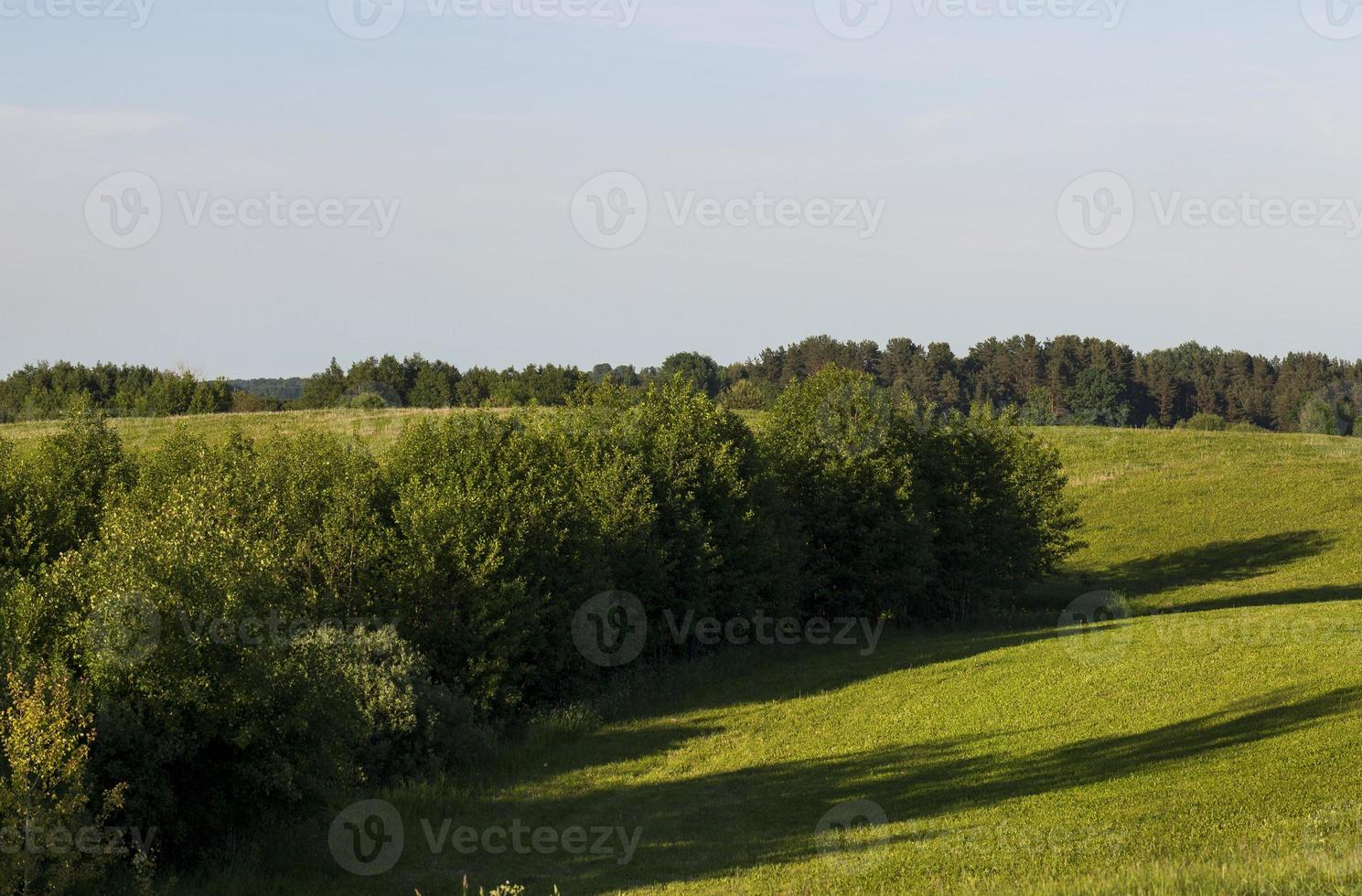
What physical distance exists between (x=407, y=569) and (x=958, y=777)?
59.3 ft

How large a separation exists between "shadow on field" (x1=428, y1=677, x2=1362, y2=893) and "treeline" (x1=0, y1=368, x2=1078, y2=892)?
478cm

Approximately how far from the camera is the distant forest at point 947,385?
454 feet

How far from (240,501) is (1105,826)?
3247cm

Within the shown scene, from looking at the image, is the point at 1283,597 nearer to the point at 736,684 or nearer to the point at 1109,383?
the point at 736,684

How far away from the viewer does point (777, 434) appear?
55406 millimetres

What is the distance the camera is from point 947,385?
6560 inches

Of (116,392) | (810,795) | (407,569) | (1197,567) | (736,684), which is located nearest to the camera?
(810,795)

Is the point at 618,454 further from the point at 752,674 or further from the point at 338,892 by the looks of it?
the point at 338,892

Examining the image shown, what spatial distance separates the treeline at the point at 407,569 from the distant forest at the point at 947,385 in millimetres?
69399

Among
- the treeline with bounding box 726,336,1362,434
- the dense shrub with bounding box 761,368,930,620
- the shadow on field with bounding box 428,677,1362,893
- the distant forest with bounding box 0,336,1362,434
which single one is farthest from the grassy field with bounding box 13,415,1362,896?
the treeline with bounding box 726,336,1362,434

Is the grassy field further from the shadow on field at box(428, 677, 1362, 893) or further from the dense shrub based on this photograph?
the dense shrub

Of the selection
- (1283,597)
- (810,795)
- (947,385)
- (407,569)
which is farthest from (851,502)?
(947,385)

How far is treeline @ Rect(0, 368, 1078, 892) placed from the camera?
21.4 metres

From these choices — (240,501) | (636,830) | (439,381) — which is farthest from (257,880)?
(439,381)
